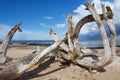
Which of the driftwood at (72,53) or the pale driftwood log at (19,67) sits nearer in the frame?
the pale driftwood log at (19,67)

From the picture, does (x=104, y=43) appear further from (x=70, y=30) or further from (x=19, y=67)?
Answer: (x=19, y=67)

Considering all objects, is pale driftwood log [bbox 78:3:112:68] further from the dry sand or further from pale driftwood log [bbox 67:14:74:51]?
pale driftwood log [bbox 67:14:74:51]

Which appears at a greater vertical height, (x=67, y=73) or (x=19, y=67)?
(x=19, y=67)

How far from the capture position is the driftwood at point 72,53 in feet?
30.2

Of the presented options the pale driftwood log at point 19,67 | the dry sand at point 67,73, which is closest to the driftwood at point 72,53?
the pale driftwood log at point 19,67

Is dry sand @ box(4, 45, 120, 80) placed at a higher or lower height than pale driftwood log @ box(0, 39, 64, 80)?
lower

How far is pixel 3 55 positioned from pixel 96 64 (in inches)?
239

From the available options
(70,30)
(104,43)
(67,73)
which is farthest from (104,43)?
(70,30)

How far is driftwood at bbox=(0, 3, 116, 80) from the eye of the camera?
9.21m

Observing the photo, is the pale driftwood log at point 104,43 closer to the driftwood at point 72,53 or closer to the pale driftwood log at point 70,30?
the driftwood at point 72,53

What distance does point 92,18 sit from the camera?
10.3m

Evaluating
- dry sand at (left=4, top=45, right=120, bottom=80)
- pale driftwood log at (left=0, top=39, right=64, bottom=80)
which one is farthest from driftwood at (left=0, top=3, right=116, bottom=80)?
dry sand at (left=4, top=45, right=120, bottom=80)

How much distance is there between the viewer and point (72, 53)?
10875mm

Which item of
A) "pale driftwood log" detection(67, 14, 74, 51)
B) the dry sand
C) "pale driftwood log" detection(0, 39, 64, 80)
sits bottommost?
the dry sand
